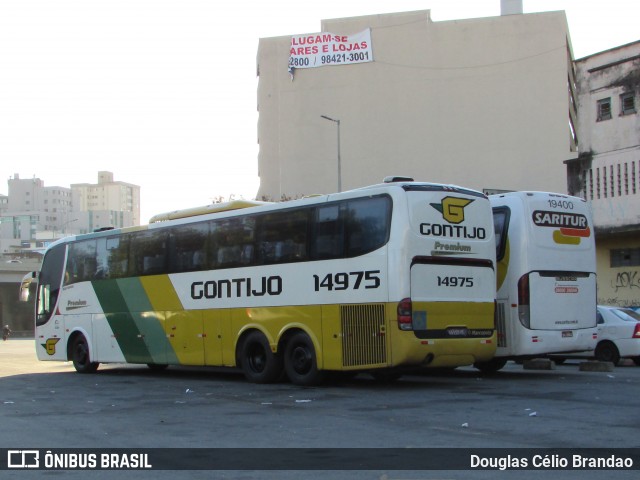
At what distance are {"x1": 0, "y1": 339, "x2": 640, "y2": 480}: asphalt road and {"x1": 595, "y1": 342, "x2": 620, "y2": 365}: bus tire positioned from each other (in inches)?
121

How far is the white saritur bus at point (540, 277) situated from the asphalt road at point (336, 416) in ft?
2.61

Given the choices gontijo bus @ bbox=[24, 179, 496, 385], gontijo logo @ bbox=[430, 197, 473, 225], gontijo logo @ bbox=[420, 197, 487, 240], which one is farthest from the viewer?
gontijo logo @ bbox=[430, 197, 473, 225]

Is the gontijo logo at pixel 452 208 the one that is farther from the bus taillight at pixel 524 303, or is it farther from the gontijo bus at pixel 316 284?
the bus taillight at pixel 524 303

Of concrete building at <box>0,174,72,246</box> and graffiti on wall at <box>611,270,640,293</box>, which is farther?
concrete building at <box>0,174,72,246</box>

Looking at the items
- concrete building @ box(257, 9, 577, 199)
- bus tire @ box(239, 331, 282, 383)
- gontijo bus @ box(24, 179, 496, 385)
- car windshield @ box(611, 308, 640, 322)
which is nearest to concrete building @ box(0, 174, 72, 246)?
concrete building @ box(257, 9, 577, 199)

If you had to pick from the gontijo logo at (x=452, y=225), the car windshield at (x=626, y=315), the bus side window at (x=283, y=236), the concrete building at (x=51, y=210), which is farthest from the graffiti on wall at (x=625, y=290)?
the concrete building at (x=51, y=210)

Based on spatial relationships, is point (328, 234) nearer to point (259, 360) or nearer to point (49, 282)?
point (259, 360)

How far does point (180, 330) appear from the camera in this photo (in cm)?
1861

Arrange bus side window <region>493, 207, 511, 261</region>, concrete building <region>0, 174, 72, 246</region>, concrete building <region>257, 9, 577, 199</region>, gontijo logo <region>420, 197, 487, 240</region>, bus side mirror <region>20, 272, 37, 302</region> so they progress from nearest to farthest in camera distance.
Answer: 1. gontijo logo <region>420, 197, 487, 240</region>
2. bus side window <region>493, 207, 511, 261</region>
3. bus side mirror <region>20, 272, 37, 302</region>
4. concrete building <region>257, 9, 577, 199</region>
5. concrete building <region>0, 174, 72, 246</region>

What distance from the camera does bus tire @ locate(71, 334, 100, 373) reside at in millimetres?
21531

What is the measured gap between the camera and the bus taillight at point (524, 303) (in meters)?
16.1

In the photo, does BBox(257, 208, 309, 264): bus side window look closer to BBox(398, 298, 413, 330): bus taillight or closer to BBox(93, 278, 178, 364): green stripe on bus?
BBox(398, 298, 413, 330): bus taillight

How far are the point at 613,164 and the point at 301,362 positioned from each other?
21.1 metres

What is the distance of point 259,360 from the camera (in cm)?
1677
